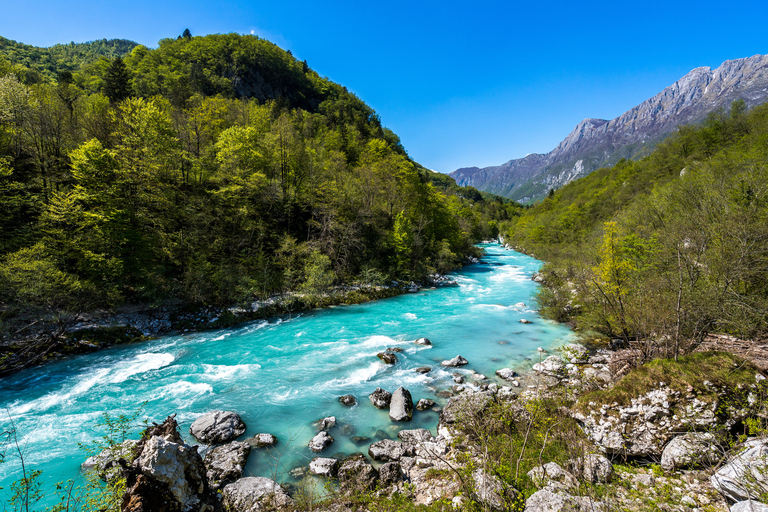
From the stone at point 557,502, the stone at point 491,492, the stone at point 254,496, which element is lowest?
the stone at point 254,496

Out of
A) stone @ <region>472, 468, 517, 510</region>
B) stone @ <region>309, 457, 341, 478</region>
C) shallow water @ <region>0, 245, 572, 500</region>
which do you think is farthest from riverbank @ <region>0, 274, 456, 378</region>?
stone @ <region>472, 468, 517, 510</region>

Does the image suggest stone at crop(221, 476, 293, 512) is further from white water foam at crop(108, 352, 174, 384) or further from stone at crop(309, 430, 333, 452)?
white water foam at crop(108, 352, 174, 384)

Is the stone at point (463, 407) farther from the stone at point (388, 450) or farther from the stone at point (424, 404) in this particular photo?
the stone at point (388, 450)

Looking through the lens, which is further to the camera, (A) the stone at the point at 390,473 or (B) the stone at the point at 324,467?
(B) the stone at the point at 324,467

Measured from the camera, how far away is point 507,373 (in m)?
11.4

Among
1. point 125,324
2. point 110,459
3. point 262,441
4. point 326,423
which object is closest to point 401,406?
point 326,423

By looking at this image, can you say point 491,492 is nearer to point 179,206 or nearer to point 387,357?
point 387,357

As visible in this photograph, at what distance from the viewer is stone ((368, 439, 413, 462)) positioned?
722 centimetres

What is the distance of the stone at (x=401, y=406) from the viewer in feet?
29.4

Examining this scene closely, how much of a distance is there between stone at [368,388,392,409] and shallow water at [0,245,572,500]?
0.79ft

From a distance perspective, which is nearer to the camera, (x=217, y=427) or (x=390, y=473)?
(x=390, y=473)

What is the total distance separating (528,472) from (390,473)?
293 cm

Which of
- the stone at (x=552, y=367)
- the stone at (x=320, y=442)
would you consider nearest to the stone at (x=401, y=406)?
the stone at (x=320, y=442)

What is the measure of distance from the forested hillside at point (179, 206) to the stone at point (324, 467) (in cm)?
1438
